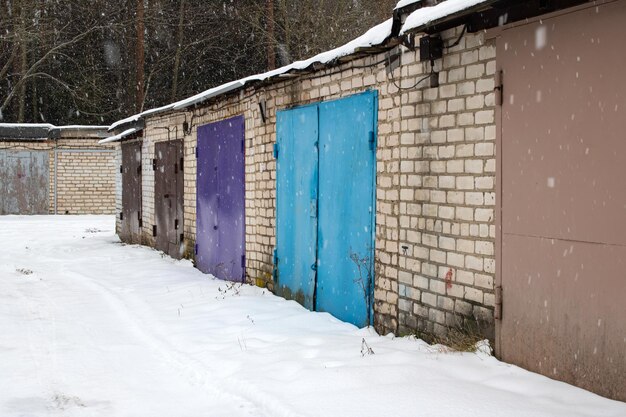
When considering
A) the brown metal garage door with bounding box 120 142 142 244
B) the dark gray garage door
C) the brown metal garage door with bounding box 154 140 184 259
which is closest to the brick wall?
the brown metal garage door with bounding box 154 140 184 259

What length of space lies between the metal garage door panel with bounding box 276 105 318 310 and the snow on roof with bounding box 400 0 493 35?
2.18 metres

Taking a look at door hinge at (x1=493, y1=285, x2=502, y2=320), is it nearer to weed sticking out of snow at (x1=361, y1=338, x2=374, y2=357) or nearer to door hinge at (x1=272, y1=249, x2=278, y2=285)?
weed sticking out of snow at (x1=361, y1=338, x2=374, y2=357)

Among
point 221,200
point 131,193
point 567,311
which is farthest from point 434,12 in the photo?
point 131,193

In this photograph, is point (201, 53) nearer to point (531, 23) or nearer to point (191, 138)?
point (191, 138)

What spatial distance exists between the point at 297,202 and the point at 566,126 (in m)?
3.94

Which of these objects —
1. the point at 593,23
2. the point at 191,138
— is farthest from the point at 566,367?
the point at 191,138

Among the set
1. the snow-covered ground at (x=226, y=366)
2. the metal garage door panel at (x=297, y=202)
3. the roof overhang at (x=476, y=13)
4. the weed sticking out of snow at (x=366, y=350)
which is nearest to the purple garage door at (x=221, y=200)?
the snow-covered ground at (x=226, y=366)

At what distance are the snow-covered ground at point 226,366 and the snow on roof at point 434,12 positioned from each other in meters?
2.39

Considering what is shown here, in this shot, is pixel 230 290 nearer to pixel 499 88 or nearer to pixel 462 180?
pixel 462 180

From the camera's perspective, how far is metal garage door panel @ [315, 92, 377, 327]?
6.54 m

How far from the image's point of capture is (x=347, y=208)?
687 cm

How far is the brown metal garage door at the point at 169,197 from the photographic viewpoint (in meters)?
12.3

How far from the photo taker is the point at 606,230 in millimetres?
4117

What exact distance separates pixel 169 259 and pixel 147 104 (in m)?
17.3
